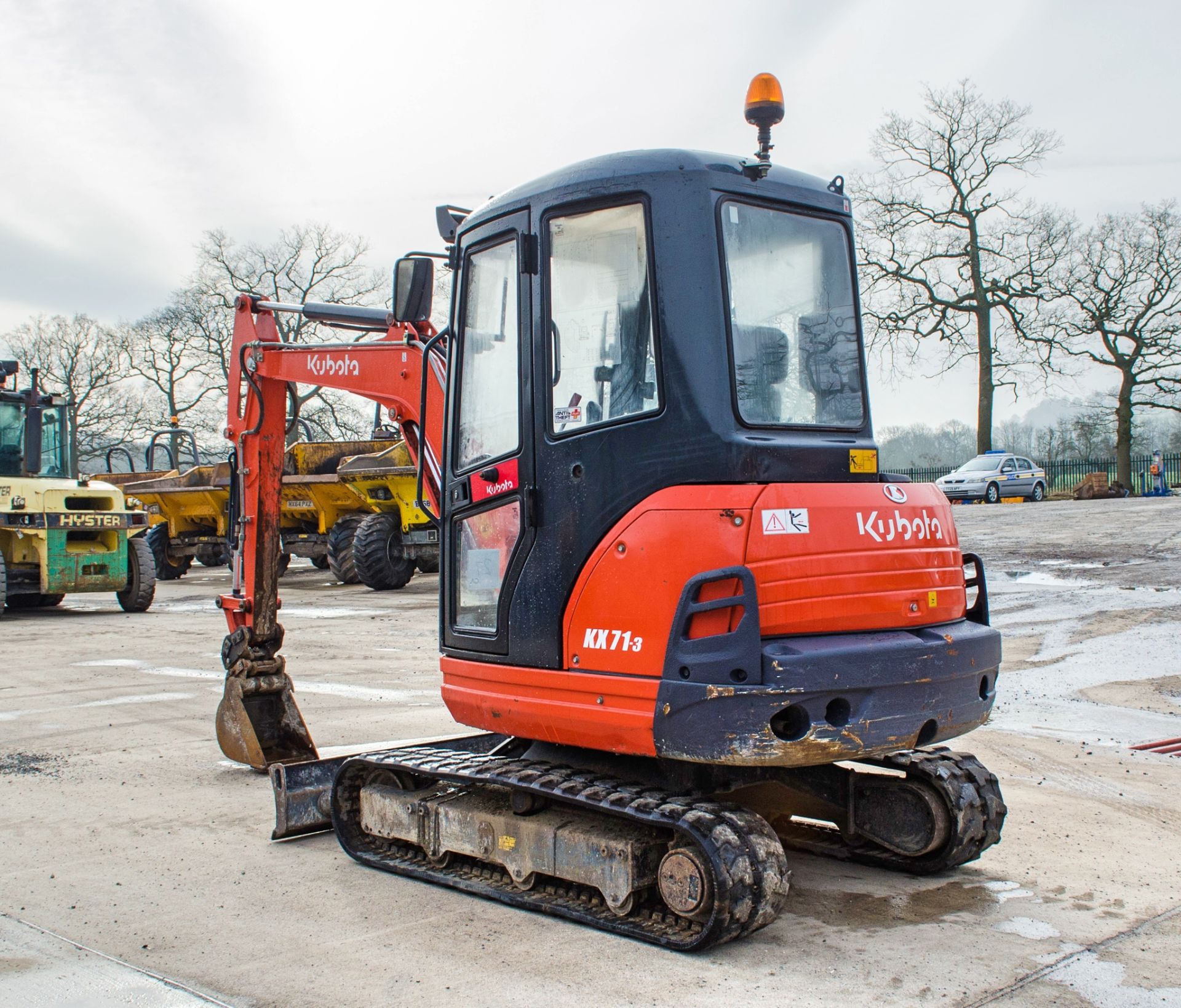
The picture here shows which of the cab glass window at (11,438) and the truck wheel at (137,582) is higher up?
the cab glass window at (11,438)

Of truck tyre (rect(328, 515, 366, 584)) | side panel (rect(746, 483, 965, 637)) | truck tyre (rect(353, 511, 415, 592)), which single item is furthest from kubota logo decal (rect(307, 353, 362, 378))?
truck tyre (rect(328, 515, 366, 584))

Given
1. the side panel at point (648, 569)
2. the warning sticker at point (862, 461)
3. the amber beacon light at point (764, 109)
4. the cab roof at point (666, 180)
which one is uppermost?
the amber beacon light at point (764, 109)

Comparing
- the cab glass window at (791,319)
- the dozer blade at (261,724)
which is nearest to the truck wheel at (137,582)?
the dozer blade at (261,724)

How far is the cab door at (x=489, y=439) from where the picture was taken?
4691 mm

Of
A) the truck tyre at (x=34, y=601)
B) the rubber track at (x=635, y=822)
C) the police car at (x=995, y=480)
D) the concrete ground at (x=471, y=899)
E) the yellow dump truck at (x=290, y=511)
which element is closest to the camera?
the concrete ground at (x=471, y=899)

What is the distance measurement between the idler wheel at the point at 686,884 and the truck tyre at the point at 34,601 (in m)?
16.6

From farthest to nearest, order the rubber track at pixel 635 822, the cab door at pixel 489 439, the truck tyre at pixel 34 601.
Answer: the truck tyre at pixel 34 601 < the cab door at pixel 489 439 < the rubber track at pixel 635 822

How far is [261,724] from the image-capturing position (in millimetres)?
6918

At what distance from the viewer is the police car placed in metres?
33.8

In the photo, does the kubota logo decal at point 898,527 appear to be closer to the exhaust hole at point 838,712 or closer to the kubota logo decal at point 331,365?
the exhaust hole at point 838,712

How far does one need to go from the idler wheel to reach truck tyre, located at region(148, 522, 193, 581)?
75.0 feet

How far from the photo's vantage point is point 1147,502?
24.5 meters

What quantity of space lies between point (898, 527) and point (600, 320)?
134 centimetres

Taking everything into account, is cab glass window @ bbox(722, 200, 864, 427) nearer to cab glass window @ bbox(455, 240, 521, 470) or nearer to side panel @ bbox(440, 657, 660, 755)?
cab glass window @ bbox(455, 240, 521, 470)
